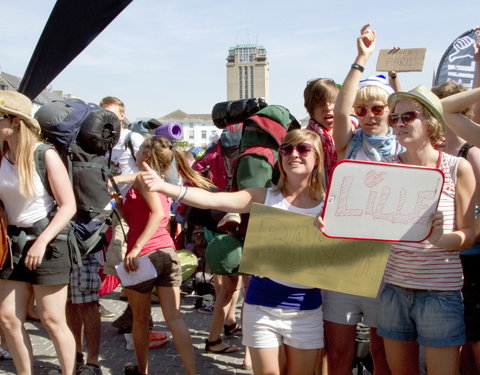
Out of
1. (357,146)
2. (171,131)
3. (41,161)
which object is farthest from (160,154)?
(171,131)

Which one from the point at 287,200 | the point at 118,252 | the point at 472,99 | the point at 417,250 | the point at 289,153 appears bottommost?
the point at 118,252

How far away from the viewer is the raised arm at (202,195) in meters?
2.41

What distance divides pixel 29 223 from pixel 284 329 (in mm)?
1672

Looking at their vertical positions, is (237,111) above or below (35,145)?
above

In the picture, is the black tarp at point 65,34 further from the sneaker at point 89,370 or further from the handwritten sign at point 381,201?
the handwritten sign at point 381,201

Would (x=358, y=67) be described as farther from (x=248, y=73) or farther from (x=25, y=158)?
(x=248, y=73)

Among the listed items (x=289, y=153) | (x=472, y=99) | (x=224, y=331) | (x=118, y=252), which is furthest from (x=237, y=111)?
(x=224, y=331)

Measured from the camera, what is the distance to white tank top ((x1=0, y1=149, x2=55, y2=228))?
3135 mm

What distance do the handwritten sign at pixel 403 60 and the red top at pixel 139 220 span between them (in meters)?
1.80

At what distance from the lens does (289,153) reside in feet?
8.81

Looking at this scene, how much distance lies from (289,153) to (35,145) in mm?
1547

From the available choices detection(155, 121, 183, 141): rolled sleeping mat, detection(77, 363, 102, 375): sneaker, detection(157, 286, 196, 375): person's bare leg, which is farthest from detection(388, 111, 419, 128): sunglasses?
detection(155, 121, 183, 141): rolled sleeping mat

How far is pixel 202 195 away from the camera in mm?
2572

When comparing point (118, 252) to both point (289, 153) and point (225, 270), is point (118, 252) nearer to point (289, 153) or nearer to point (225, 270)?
point (225, 270)
